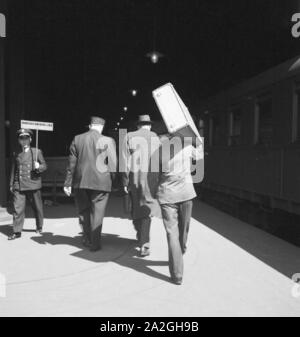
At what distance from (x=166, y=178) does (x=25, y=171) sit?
9.73ft

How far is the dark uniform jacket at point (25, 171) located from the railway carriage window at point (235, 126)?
4.75 metres

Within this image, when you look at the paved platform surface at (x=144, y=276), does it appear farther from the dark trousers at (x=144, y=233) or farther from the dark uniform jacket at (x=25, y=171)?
the dark uniform jacket at (x=25, y=171)

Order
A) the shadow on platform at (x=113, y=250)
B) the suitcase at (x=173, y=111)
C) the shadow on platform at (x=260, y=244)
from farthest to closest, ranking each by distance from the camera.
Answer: the shadow on platform at (x=260, y=244)
the shadow on platform at (x=113, y=250)
the suitcase at (x=173, y=111)

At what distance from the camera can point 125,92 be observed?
2261 cm

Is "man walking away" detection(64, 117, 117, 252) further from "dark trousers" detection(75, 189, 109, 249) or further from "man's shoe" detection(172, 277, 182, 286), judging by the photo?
"man's shoe" detection(172, 277, 182, 286)

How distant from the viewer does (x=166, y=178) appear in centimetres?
449

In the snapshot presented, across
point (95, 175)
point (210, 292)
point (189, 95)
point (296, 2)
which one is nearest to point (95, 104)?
point (189, 95)

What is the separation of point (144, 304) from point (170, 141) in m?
1.71

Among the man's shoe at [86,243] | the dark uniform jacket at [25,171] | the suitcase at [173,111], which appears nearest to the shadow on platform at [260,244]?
the suitcase at [173,111]

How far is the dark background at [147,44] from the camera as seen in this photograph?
9.49m

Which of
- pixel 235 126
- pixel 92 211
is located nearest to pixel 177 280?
pixel 92 211

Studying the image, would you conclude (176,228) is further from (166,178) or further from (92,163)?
(92,163)

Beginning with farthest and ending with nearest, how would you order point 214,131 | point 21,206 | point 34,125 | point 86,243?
1. point 214,131
2. point 34,125
3. point 21,206
4. point 86,243

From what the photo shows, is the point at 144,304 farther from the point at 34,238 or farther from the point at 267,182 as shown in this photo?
the point at 267,182
